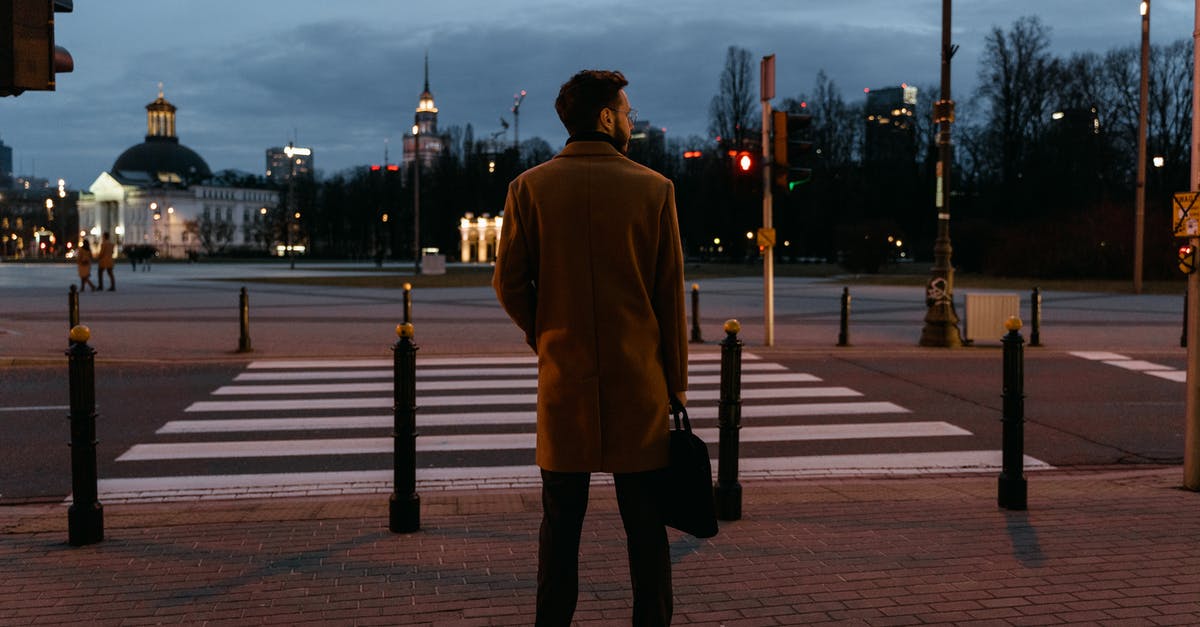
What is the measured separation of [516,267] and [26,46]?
253cm

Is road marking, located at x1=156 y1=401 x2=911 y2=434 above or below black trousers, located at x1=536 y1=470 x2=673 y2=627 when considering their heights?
below

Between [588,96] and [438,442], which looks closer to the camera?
[588,96]

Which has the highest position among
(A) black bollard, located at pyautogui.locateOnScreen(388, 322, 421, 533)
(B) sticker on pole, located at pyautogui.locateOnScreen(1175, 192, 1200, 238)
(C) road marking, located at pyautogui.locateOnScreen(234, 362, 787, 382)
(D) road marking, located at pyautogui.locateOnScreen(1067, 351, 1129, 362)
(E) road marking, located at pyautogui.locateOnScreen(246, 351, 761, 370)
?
(B) sticker on pole, located at pyautogui.locateOnScreen(1175, 192, 1200, 238)

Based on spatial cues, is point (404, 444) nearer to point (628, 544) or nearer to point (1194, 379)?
point (628, 544)

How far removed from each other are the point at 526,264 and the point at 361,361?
12.1 m

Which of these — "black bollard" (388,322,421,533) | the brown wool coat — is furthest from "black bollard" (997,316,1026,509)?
the brown wool coat

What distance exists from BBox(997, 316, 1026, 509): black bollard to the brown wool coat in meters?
3.69

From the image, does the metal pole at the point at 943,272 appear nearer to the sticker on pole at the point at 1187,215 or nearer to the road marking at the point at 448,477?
the road marking at the point at 448,477

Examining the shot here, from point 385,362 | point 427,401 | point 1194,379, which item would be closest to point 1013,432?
point 1194,379

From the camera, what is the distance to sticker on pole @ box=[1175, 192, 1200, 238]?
22.3 ft

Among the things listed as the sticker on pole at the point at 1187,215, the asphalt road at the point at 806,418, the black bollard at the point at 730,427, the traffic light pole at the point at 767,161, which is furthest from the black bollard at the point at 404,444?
the traffic light pole at the point at 767,161

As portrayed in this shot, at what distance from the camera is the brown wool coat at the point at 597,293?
3.31m

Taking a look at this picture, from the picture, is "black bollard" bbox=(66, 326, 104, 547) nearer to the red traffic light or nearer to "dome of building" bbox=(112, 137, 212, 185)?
the red traffic light

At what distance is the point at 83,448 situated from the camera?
566cm
